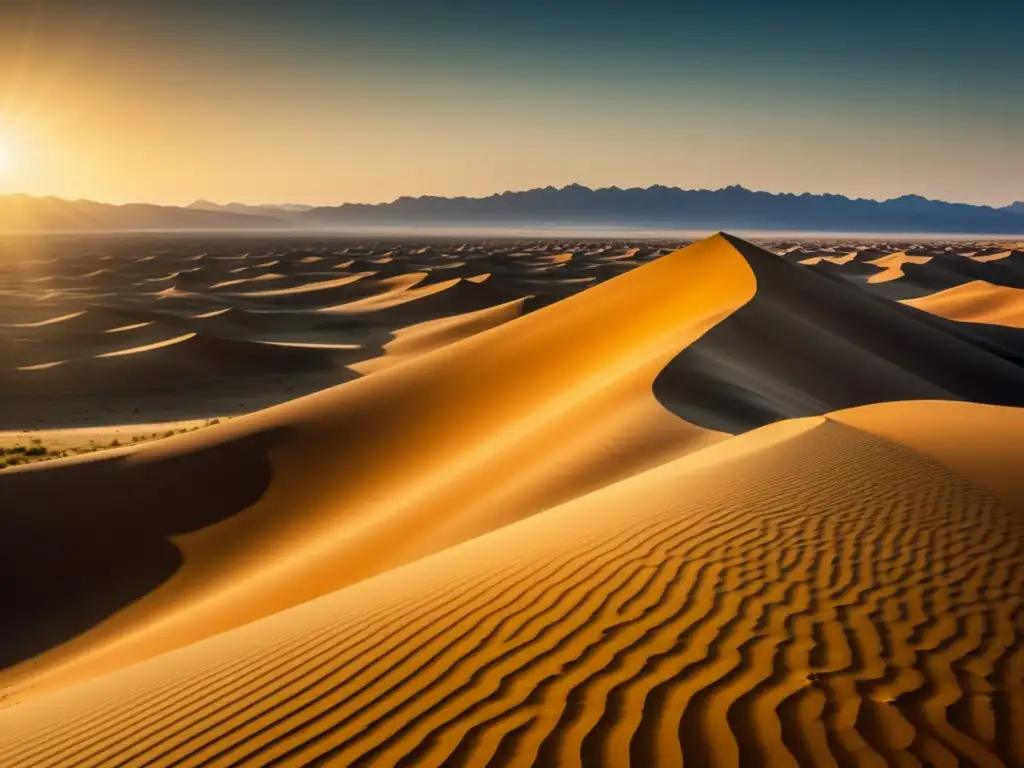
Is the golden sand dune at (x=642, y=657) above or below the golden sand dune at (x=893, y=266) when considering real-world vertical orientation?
above

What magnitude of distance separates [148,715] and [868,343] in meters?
23.7

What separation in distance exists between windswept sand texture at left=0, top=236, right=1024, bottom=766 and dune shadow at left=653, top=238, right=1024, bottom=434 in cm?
13

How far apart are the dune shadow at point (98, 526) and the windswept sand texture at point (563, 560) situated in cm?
5

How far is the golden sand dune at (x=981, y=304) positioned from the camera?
41.0 metres

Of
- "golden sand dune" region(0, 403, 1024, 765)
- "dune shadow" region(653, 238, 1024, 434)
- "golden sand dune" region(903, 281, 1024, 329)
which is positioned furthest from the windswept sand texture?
"golden sand dune" region(903, 281, 1024, 329)

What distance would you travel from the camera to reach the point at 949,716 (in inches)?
134

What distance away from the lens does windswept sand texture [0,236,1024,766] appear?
358 cm

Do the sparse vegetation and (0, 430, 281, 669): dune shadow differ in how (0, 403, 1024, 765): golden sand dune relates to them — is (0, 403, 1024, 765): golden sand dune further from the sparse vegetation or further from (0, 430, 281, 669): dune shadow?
the sparse vegetation

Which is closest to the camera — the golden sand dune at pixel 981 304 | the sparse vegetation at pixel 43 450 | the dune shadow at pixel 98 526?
the dune shadow at pixel 98 526

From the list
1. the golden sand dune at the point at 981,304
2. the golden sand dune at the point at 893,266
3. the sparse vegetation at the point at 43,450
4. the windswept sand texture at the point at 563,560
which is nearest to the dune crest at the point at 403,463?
the windswept sand texture at the point at 563,560

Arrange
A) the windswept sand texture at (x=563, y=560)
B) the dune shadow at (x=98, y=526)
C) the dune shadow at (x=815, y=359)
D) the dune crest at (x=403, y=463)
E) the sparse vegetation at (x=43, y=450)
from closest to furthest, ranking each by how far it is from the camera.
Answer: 1. the windswept sand texture at (x=563, y=560)
2. the dune crest at (x=403, y=463)
3. the dune shadow at (x=98, y=526)
4. the dune shadow at (x=815, y=359)
5. the sparse vegetation at (x=43, y=450)

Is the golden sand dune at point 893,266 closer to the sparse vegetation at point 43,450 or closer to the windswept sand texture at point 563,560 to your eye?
the windswept sand texture at point 563,560

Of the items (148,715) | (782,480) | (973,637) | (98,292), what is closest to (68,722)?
(148,715)

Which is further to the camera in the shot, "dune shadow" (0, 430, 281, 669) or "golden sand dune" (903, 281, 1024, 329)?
"golden sand dune" (903, 281, 1024, 329)
